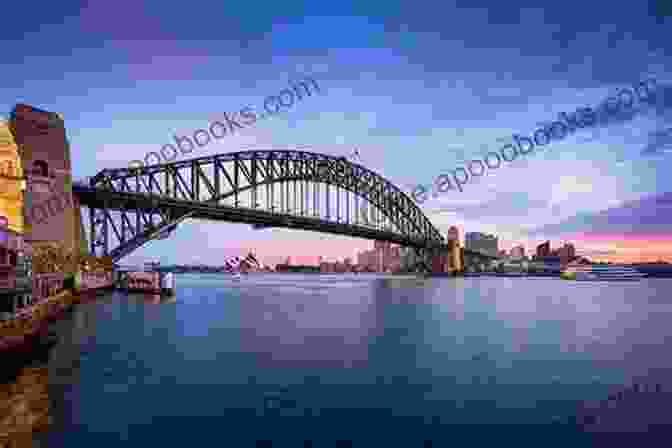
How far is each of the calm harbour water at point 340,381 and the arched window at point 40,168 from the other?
21692 mm

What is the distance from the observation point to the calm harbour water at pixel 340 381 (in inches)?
426

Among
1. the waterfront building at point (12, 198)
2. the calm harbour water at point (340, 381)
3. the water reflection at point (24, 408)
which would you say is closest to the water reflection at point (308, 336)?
the calm harbour water at point (340, 381)

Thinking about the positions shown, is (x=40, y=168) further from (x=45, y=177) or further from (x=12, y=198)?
(x=12, y=198)

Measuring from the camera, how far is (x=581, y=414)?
480 inches

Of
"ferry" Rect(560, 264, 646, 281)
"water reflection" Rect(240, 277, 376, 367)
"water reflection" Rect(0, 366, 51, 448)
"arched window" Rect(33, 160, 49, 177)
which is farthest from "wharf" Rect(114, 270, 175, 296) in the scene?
"ferry" Rect(560, 264, 646, 281)

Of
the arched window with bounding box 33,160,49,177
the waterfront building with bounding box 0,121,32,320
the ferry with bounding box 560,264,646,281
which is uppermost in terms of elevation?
the arched window with bounding box 33,160,49,177

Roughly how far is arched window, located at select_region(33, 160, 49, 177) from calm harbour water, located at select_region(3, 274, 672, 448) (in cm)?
2169

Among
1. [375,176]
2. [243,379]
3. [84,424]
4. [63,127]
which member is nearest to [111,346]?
[243,379]

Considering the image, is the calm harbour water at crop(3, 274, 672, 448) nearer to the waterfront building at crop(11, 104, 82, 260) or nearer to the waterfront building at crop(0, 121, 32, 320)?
the waterfront building at crop(0, 121, 32, 320)

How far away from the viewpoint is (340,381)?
592 inches

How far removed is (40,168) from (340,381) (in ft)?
134

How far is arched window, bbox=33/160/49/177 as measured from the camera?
142 ft

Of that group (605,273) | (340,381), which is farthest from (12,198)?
(605,273)

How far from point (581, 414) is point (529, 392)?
2.03 metres
